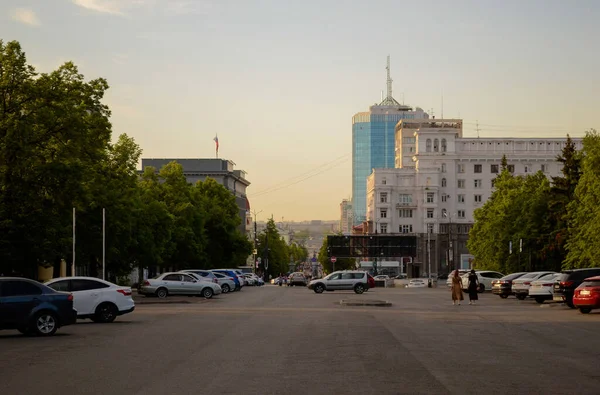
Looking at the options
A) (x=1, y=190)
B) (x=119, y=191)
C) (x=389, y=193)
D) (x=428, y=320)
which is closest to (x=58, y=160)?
(x=1, y=190)

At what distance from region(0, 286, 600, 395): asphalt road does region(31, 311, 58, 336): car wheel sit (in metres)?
0.53

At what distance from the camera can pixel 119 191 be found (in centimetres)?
5988

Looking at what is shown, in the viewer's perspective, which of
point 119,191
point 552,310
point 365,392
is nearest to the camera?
point 365,392

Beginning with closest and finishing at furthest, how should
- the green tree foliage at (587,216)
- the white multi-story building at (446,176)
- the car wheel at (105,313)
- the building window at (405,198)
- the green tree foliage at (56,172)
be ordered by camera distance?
the car wheel at (105,313) → the green tree foliage at (56,172) → the green tree foliage at (587,216) → the white multi-story building at (446,176) → the building window at (405,198)

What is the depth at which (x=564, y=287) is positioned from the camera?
143ft

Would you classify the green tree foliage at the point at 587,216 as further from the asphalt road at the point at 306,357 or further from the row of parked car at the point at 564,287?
the asphalt road at the point at 306,357

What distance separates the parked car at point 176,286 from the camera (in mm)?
57375

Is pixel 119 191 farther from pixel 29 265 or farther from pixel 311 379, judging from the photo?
pixel 311 379

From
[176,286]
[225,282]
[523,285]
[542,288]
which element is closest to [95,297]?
[176,286]

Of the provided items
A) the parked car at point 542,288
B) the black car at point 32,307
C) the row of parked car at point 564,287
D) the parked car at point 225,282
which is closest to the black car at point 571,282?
the row of parked car at point 564,287

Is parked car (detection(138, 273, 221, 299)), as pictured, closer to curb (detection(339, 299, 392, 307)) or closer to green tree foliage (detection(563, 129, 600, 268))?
curb (detection(339, 299, 392, 307))

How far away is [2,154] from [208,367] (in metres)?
29.4

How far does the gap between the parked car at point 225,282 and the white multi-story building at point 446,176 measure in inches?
3105

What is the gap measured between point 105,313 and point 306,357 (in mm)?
14866
